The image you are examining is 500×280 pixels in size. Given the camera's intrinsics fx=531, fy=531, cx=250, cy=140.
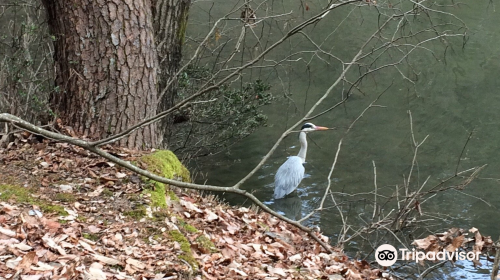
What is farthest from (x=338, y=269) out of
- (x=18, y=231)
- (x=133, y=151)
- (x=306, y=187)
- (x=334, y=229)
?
(x=306, y=187)

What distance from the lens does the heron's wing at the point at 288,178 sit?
912cm

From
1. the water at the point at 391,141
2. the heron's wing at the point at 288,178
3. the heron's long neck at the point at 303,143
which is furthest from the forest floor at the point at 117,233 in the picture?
the heron's long neck at the point at 303,143

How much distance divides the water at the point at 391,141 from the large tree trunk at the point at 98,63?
2.10 m

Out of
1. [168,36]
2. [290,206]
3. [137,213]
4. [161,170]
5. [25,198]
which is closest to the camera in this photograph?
[25,198]

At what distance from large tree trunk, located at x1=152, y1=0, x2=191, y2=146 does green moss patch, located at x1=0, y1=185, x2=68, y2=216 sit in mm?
2577

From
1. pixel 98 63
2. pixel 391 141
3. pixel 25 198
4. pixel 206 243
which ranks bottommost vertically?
pixel 206 243

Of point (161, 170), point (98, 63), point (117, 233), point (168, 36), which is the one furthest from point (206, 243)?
point (168, 36)

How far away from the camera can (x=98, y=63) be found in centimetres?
462

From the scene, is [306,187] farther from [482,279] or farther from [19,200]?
[19,200]

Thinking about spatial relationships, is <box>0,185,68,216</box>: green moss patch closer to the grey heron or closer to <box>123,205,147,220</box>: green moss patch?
<box>123,205,147,220</box>: green moss patch

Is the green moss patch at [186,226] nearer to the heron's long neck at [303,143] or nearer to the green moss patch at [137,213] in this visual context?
the green moss patch at [137,213]

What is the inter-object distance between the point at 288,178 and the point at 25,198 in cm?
597

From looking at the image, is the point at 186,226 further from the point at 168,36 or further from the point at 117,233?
the point at 168,36

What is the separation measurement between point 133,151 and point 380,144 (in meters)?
7.84
